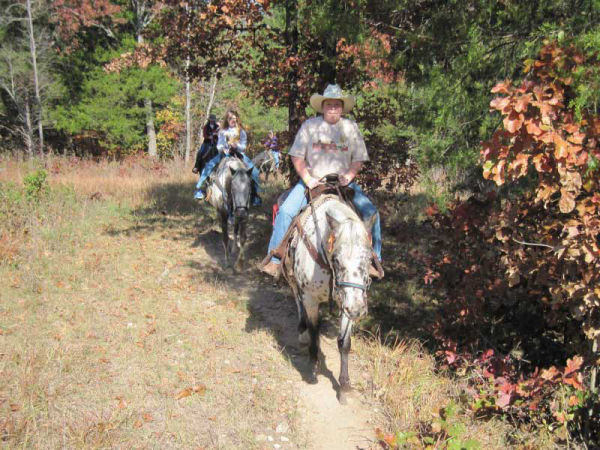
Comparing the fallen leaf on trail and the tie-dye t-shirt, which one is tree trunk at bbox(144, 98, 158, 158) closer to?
the tie-dye t-shirt

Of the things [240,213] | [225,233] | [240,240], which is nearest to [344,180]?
[240,213]

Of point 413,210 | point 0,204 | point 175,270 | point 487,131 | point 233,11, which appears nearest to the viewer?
point 487,131

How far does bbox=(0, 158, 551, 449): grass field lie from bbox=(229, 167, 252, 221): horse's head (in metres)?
1.19

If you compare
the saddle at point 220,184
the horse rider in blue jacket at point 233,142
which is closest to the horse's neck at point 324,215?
the saddle at point 220,184

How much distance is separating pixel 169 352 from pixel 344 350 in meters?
2.34

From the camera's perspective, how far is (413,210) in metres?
12.2

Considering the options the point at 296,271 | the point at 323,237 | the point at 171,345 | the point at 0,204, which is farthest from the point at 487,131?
the point at 0,204

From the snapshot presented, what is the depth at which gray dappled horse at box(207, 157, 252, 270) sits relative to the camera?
29.4ft

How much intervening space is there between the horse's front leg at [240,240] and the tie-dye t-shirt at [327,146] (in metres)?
3.58

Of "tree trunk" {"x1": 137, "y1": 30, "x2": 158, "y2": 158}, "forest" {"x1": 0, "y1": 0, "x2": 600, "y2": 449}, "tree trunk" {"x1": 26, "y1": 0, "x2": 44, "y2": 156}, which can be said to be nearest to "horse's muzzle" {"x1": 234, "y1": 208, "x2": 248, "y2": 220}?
"forest" {"x1": 0, "y1": 0, "x2": 600, "y2": 449}

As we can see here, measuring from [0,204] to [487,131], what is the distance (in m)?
10.3

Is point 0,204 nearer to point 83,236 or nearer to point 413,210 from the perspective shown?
point 83,236

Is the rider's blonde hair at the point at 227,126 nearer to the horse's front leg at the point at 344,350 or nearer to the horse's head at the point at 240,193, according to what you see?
the horse's head at the point at 240,193

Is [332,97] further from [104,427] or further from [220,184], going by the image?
[220,184]
